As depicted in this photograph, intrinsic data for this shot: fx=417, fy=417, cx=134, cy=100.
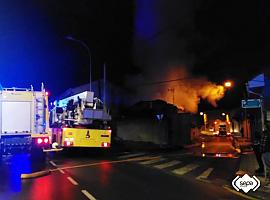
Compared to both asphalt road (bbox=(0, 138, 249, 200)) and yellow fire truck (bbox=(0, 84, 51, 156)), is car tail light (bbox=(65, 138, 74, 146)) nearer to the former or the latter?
asphalt road (bbox=(0, 138, 249, 200))

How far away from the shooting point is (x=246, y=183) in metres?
10.5

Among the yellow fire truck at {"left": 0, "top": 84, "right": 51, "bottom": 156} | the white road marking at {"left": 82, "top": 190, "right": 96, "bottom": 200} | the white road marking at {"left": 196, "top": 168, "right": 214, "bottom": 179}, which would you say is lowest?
the white road marking at {"left": 196, "top": 168, "right": 214, "bottom": 179}

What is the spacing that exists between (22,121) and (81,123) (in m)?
7.18

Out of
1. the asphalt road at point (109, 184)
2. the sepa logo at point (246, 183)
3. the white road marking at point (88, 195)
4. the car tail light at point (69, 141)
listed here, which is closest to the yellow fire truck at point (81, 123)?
the car tail light at point (69, 141)

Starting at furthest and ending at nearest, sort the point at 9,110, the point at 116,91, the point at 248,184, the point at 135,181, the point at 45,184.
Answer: the point at 116,91
the point at 9,110
the point at 135,181
the point at 45,184
the point at 248,184

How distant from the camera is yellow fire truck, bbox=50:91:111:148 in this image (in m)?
20.9

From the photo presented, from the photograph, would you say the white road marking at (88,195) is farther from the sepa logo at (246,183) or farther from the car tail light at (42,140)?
the car tail light at (42,140)

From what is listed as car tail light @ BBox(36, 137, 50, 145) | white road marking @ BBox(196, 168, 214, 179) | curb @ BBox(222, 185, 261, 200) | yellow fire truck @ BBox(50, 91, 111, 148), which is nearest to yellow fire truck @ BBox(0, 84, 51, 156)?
car tail light @ BBox(36, 137, 50, 145)

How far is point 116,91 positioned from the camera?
4466 centimetres

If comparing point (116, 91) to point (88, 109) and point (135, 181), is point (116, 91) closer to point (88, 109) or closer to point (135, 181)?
point (88, 109)

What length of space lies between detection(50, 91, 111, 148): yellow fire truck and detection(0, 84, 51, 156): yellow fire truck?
15.7 feet

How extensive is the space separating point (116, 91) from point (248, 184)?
34.6 meters

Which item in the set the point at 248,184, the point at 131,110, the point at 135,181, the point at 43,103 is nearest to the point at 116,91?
the point at 131,110

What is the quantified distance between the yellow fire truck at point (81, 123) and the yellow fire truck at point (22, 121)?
4.78m
